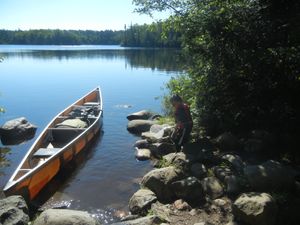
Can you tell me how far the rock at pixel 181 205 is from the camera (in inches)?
297

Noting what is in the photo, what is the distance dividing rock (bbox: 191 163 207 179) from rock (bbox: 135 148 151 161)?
3.35m

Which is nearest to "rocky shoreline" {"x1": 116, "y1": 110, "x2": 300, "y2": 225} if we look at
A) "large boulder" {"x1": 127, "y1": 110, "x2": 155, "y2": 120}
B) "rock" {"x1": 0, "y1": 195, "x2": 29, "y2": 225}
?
"rock" {"x1": 0, "y1": 195, "x2": 29, "y2": 225}

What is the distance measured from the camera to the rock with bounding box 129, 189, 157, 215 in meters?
7.67

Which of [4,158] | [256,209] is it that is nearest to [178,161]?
[256,209]

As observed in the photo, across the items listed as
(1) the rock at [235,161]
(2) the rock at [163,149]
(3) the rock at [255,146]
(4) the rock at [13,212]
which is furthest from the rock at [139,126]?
(4) the rock at [13,212]

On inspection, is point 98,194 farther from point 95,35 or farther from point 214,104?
point 95,35

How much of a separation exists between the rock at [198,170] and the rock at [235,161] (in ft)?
2.11

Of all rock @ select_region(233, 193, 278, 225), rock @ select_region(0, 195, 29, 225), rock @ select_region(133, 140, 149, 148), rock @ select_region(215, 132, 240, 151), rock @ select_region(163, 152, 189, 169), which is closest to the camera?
rock @ select_region(233, 193, 278, 225)

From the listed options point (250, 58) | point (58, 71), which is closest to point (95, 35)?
point (58, 71)

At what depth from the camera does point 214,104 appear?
1063cm

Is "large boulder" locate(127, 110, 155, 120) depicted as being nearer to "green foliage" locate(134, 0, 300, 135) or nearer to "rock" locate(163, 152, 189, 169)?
"green foliage" locate(134, 0, 300, 135)

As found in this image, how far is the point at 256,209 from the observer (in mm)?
6133

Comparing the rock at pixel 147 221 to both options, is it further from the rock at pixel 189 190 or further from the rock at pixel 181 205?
the rock at pixel 189 190

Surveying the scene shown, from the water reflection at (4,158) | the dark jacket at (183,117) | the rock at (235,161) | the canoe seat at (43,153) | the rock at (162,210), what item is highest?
the dark jacket at (183,117)
